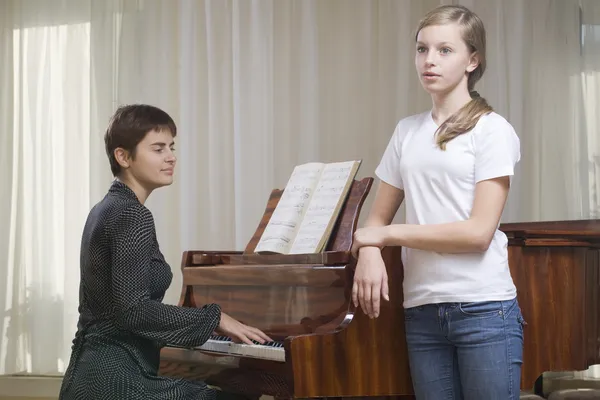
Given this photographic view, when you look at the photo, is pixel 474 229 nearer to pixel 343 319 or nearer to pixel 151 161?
pixel 343 319

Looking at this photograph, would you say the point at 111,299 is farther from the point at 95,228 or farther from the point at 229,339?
the point at 229,339

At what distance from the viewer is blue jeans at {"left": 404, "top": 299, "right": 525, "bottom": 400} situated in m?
1.92

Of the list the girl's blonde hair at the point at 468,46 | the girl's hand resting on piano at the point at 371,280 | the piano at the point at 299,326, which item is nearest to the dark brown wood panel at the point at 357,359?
the piano at the point at 299,326

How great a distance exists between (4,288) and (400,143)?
13.0 ft

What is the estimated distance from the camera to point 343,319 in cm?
227

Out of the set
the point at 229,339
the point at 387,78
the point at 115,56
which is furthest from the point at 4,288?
the point at 229,339

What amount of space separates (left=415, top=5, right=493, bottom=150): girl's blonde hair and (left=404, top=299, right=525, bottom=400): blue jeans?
15.9 inches

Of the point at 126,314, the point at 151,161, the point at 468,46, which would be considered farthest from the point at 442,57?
the point at 126,314

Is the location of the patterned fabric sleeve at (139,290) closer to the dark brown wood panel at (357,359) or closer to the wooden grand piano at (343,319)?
the wooden grand piano at (343,319)

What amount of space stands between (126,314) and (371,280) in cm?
69

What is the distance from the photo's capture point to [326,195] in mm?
2754

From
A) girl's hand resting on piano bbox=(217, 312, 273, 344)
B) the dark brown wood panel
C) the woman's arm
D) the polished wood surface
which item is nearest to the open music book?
girl's hand resting on piano bbox=(217, 312, 273, 344)

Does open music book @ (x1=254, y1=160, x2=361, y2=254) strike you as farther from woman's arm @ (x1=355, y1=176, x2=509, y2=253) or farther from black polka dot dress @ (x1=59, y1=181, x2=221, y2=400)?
woman's arm @ (x1=355, y1=176, x2=509, y2=253)

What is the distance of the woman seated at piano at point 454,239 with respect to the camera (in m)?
1.94
